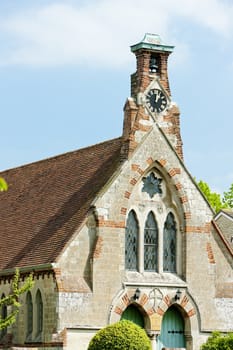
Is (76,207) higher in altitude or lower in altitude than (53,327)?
higher

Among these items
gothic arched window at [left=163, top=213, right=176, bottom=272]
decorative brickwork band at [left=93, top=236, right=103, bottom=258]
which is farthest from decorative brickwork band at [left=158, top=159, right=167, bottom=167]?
decorative brickwork band at [left=93, top=236, right=103, bottom=258]

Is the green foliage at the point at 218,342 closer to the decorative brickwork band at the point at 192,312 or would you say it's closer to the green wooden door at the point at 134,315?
the decorative brickwork band at the point at 192,312

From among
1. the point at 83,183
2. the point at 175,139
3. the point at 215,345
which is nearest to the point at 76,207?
the point at 83,183

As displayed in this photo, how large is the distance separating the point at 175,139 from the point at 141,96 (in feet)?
7.70

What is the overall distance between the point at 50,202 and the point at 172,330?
7961 mm

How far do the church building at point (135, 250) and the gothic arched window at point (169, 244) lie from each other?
0.04 meters

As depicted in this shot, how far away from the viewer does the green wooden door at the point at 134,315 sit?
143 ft

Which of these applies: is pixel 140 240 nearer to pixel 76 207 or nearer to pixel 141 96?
pixel 76 207

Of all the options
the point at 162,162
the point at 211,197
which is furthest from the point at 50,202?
the point at 211,197

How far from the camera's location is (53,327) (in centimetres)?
4172

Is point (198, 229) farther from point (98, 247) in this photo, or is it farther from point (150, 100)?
point (150, 100)

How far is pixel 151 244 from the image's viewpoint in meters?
44.2

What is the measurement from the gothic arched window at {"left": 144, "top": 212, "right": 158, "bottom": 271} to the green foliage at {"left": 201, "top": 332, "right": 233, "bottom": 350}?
3.58 metres

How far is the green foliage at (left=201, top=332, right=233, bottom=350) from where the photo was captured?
4227 centimetres
